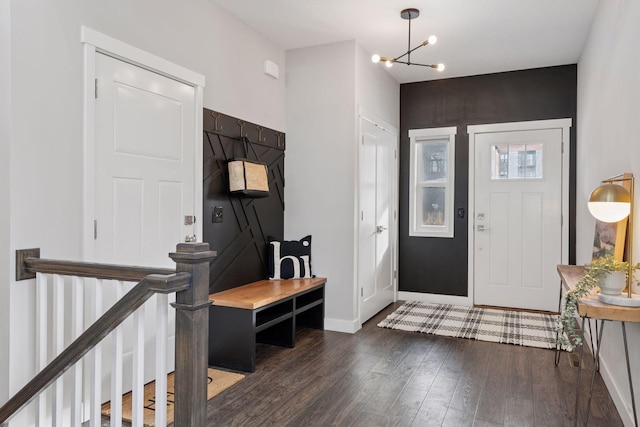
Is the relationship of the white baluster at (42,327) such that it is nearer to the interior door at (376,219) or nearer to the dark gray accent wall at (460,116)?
the interior door at (376,219)

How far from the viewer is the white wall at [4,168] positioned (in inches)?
82.7

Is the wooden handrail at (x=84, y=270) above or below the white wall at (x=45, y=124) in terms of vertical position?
below

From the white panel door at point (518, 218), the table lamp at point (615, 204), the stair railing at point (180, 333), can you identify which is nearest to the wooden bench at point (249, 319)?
the stair railing at point (180, 333)

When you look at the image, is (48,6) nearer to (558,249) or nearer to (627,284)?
(627,284)

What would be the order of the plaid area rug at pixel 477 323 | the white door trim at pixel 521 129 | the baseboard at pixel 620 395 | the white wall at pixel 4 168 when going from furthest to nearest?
the white door trim at pixel 521 129
the plaid area rug at pixel 477 323
the baseboard at pixel 620 395
the white wall at pixel 4 168

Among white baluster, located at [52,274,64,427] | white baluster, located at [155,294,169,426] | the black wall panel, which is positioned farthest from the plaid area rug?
white baluster, located at [155,294,169,426]

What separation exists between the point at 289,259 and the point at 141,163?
181cm

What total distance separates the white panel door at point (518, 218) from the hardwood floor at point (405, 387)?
149cm

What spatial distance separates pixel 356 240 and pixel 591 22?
272cm

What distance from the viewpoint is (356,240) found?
426 centimetres

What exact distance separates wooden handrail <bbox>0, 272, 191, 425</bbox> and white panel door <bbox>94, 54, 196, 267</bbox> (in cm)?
88

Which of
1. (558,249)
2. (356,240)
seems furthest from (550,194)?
(356,240)

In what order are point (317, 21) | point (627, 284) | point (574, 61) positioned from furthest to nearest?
point (574, 61)
point (317, 21)
point (627, 284)

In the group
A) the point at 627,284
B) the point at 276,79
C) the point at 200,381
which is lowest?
the point at 200,381
